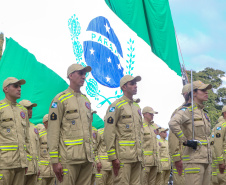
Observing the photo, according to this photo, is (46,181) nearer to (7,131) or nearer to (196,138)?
(7,131)

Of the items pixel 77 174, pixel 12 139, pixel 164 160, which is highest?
pixel 164 160

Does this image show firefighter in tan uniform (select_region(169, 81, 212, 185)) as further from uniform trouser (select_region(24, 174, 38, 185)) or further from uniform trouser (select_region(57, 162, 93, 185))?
uniform trouser (select_region(24, 174, 38, 185))

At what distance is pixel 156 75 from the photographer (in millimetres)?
18656

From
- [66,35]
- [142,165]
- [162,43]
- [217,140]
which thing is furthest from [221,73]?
[142,165]

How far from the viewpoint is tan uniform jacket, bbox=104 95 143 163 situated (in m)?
8.23

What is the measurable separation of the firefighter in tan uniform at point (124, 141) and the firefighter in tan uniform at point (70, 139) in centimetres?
114

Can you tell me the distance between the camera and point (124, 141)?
833 centimetres

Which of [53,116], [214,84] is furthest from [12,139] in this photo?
[214,84]

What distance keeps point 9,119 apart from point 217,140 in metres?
5.34

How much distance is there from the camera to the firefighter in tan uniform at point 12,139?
757 cm

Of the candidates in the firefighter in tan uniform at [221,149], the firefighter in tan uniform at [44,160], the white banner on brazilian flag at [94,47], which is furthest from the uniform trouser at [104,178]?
the firefighter in tan uniform at [221,149]

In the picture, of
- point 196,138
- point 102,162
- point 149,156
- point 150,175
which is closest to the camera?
point 196,138

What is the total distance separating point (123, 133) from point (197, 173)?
1.45m

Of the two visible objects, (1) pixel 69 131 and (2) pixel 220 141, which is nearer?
(1) pixel 69 131
